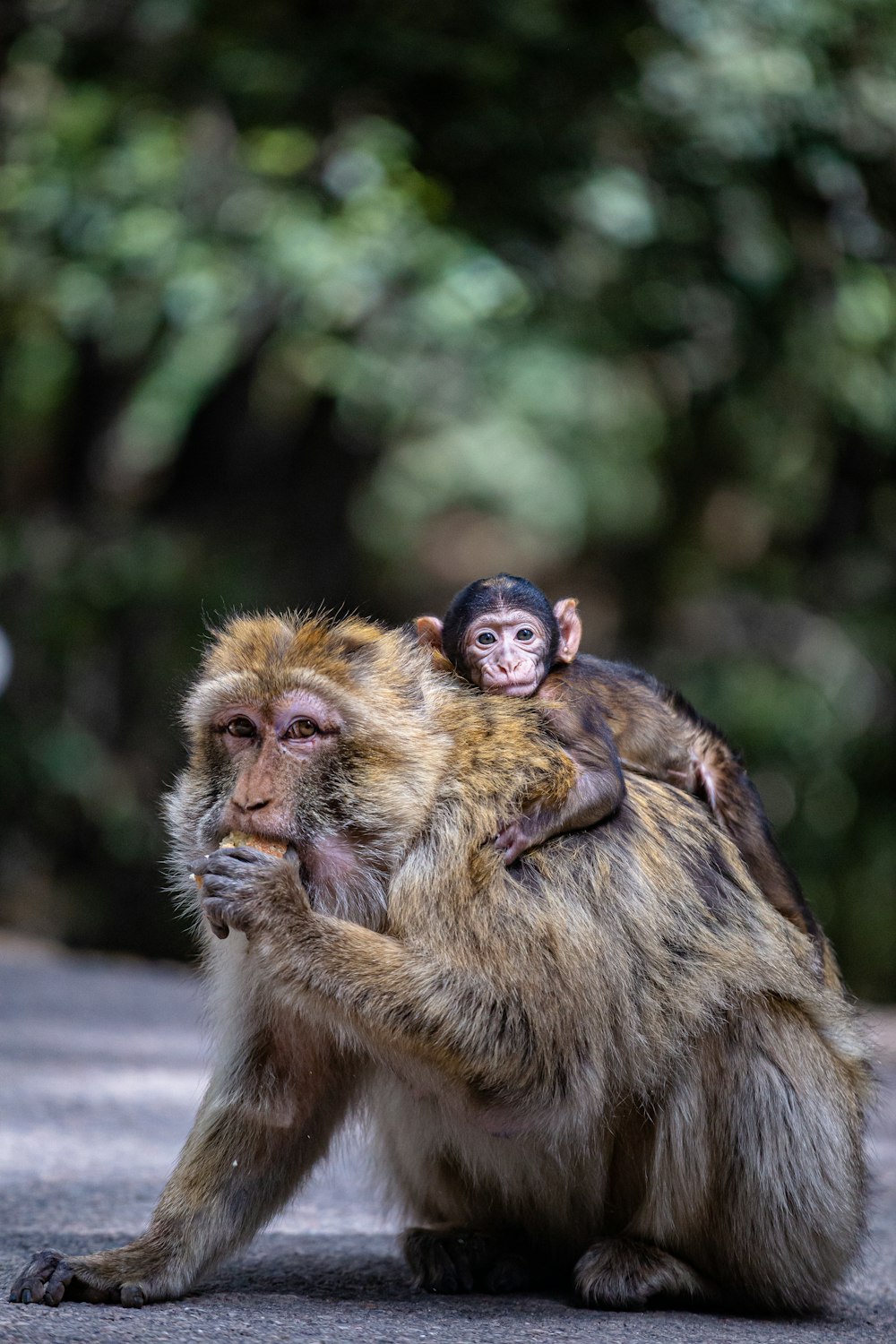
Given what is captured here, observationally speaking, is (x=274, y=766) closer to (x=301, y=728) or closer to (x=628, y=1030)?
(x=301, y=728)

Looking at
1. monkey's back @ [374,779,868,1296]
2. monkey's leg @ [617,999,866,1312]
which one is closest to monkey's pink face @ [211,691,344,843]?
monkey's back @ [374,779,868,1296]

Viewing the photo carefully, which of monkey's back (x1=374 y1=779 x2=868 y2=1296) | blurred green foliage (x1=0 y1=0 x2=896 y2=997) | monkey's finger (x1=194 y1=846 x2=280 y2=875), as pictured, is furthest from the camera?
blurred green foliage (x1=0 y1=0 x2=896 y2=997)

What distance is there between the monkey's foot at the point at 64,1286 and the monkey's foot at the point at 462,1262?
2.49 feet

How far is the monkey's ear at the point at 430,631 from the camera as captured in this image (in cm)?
425

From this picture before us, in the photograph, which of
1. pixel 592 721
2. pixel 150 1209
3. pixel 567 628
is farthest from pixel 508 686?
pixel 150 1209

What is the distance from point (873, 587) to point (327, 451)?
174 inches

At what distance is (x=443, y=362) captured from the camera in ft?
36.8

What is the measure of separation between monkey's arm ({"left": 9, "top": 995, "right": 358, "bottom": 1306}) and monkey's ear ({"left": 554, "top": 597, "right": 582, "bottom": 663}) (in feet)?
4.02

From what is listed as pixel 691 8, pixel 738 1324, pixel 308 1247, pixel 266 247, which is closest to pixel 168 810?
pixel 308 1247

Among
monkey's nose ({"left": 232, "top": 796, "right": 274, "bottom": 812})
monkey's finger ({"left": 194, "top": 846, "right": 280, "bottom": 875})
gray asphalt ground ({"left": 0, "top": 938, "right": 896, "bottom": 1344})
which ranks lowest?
gray asphalt ground ({"left": 0, "top": 938, "right": 896, "bottom": 1344})

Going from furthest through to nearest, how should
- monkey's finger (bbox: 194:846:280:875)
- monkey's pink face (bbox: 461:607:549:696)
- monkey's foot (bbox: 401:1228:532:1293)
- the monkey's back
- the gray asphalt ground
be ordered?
1. monkey's pink face (bbox: 461:607:549:696)
2. monkey's foot (bbox: 401:1228:532:1293)
3. the monkey's back
4. monkey's finger (bbox: 194:846:280:875)
5. the gray asphalt ground

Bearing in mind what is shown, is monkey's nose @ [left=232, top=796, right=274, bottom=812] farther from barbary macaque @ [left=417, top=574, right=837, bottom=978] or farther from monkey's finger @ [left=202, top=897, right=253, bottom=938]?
barbary macaque @ [left=417, top=574, right=837, bottom=978]

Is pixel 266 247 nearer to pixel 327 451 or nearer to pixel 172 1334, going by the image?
pixel 327 451

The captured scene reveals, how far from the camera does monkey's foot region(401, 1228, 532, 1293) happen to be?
3.92 meters
